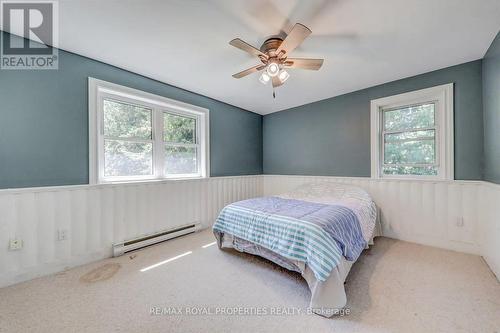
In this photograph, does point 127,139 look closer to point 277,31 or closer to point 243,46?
point 243,46

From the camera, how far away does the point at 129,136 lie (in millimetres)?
2781

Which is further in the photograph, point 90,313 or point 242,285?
point 242,285

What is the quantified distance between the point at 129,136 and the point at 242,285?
2417mm

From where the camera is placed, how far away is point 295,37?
1.65 meters

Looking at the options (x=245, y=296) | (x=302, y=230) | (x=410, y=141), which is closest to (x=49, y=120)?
(x=245, y=296)

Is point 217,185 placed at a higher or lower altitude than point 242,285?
higher

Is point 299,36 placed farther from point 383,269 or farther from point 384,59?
point 383,269

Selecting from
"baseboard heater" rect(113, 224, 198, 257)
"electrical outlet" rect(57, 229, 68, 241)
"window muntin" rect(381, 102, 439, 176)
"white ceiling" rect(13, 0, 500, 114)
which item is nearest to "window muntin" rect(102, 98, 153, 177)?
"white ceiling" rect(13, 0, 500, 114)

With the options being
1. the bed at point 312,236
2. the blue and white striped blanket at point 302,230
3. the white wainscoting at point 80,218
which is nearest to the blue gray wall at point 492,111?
the bed at point 312,236

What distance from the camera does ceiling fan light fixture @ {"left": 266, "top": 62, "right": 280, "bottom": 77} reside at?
1.97 meters

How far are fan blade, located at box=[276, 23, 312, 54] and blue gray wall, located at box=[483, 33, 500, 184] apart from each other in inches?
79.1

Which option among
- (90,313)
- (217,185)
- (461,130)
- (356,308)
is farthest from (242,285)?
(461,130)

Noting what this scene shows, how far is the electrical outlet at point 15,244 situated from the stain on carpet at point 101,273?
0.63 m

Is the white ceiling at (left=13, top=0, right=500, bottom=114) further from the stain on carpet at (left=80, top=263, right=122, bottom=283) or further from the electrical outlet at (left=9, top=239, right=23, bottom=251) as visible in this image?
the stain on carpet at (left=80, top=263, right=122, bottom=283)
